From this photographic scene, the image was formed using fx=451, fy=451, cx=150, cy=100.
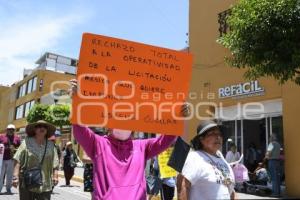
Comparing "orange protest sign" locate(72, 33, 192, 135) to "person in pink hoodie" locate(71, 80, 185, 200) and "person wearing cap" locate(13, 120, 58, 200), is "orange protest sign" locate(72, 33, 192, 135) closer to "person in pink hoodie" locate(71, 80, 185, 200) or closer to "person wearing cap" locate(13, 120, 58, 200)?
"person in pink hoodie" locate(71, 80, 185, 200)

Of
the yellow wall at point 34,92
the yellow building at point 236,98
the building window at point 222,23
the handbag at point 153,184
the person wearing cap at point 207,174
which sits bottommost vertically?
the handbag at point 153,184

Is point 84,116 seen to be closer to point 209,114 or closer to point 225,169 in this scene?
point 225,169

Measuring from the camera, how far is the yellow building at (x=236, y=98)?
525 inches

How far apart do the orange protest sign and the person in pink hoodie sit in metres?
0.12

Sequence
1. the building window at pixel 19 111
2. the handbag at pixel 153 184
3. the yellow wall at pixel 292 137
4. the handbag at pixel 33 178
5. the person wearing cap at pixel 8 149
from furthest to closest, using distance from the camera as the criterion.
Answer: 1. the building window at pixel 19 111
2. the yellow wall at pixel 292 137
3. the person wearing cap at pixel 8 149
4. the handbag at pixel 153 184
5. the handbag at pixel 33 178

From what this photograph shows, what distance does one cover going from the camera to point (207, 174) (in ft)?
12.1

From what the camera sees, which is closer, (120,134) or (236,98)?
(120,134)

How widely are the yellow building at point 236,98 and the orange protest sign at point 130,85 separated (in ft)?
32.2

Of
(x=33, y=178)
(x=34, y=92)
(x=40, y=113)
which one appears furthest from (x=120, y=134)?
(x=34, y=92)

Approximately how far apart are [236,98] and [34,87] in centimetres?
4427

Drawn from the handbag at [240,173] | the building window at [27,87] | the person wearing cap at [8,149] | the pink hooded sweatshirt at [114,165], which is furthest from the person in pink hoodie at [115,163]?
the building window at [27,87]

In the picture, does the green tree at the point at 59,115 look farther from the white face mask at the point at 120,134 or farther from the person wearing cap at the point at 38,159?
the white face mask at the point at 120,134

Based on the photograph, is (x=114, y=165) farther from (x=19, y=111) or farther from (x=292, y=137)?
(x=19, y=111)

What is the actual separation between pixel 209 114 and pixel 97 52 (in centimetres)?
1357
